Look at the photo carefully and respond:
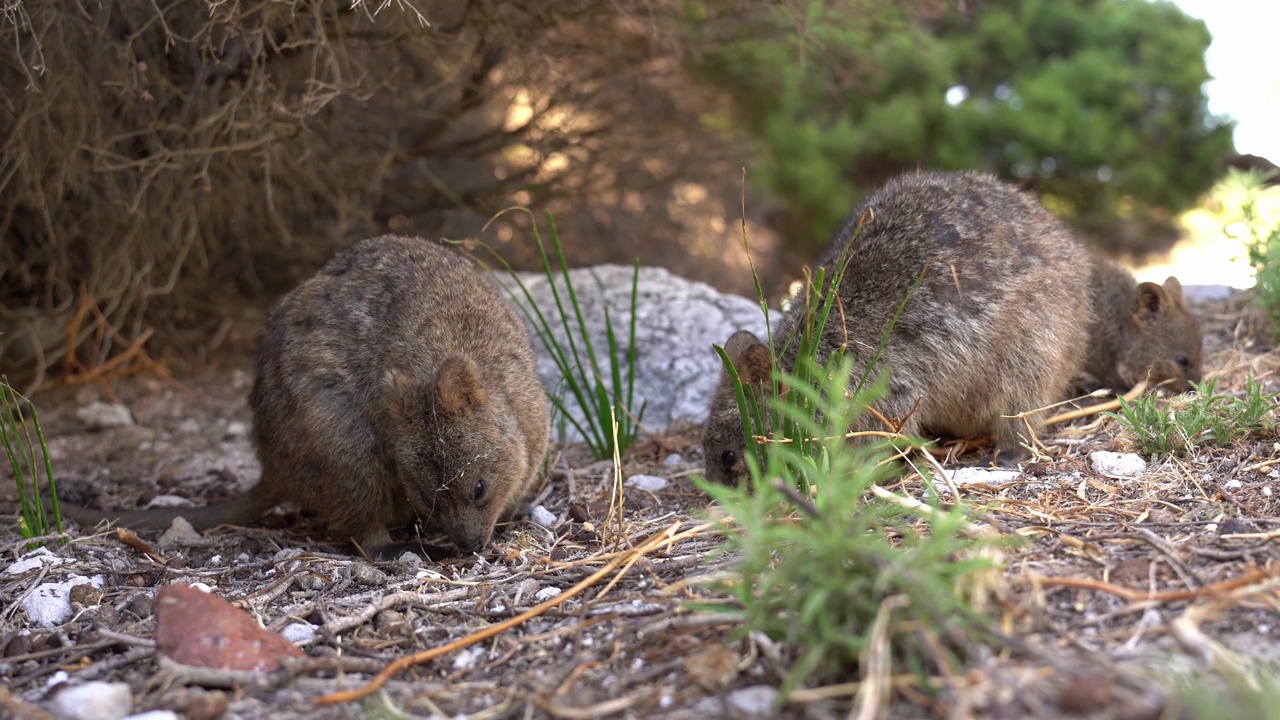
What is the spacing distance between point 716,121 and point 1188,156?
18.9ft

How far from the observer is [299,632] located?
3740 mm

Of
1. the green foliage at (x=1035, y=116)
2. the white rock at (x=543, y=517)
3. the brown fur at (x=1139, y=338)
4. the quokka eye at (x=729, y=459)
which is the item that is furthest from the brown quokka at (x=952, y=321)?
the green foliage at (x=1035, y=116)

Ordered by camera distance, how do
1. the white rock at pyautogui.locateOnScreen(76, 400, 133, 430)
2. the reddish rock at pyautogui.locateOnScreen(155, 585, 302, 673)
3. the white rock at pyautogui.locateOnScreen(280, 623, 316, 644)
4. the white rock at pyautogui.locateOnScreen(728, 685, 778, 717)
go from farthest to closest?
the white rock at pyautogui.locateOnScreen(76, 400, 133, 430) → the white rock at pyautogui.locateOnScreen(280, 623, 316, 644) → the reddish rock at pyautogui.locateOnScreen(155, 585, 302, 673) → the white rock at pyautogui.locateOnScreen(728, 685, 778, 717)

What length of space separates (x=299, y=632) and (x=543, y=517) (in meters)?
1.74

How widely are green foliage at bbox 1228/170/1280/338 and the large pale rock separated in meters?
2.99

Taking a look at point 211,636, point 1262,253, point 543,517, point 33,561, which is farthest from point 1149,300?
point 33,561

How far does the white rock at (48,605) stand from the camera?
4035mm

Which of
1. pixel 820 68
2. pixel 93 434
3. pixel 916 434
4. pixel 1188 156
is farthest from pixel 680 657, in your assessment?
pixel 1188 156

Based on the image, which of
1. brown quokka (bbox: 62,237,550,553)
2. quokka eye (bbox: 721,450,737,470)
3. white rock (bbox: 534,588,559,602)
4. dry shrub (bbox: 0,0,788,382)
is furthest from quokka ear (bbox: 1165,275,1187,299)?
white rock (bbox: 534,588,559,602)

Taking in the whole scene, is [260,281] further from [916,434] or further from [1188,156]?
[1188,156]

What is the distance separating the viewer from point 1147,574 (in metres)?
3.23

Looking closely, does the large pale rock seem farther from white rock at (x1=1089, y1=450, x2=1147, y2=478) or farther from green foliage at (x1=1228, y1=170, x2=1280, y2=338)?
green foliage at (x1=1228, y1=170, x2=1280, y2=338)

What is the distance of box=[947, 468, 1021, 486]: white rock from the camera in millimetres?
4496

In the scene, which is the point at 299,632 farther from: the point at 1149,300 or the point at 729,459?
the point at 1149,300
